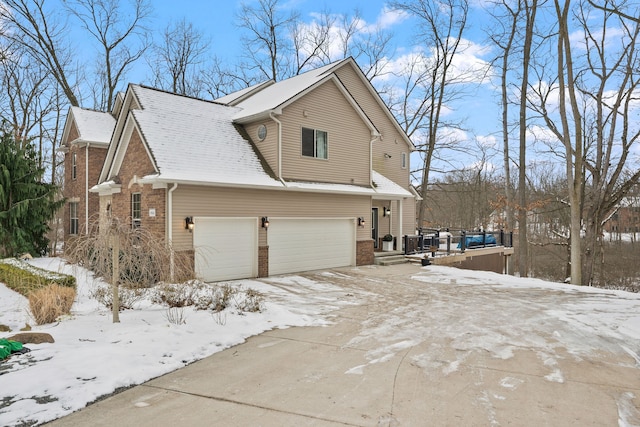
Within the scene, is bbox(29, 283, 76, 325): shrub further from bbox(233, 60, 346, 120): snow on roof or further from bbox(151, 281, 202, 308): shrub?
bbox(233, 60, 346, 120): snow on roof

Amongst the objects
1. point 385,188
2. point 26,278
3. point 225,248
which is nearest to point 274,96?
point 385,188

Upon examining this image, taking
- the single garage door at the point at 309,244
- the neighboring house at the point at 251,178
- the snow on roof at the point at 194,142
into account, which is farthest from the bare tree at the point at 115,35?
the single garage door at the point at 309,244

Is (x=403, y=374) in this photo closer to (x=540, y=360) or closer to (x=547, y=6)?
(x=540, y=360)

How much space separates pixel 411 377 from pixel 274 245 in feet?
29.3

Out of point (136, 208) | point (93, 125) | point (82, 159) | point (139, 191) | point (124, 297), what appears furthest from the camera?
point (93, 125)

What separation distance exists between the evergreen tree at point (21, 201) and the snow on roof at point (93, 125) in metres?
2.28

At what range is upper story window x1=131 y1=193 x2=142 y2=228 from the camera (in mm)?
12398

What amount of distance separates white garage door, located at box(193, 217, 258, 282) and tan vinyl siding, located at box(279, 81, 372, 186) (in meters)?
2.46

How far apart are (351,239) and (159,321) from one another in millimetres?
9865

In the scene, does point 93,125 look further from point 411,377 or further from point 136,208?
point 411,377

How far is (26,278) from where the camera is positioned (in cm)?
1005

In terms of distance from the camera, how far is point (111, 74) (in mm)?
26734

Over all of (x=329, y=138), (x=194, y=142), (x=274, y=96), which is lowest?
(x=194, y=142)

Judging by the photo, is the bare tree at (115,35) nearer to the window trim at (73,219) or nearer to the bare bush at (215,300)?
the window trim at (73,219)
